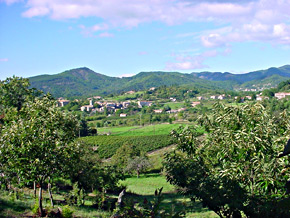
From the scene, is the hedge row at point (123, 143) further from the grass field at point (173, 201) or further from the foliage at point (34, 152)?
the foliage at point (34, 152)

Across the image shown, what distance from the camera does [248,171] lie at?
8570 millimetres

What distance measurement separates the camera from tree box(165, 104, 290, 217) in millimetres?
7508

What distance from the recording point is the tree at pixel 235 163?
24.6 ft

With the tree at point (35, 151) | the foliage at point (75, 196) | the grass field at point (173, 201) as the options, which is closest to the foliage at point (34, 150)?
the tree at point (35, 151)

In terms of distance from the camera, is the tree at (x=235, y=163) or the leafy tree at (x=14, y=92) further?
the leafy tree at (x=14, y=92)

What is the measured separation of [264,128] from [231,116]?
1.17m

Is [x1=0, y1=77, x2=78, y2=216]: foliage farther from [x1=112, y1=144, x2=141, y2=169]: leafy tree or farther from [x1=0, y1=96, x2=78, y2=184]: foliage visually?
[x1=112, y1=144, x2=141, y2=169]: leafy tree

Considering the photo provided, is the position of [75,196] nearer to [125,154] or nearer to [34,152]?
[34,152]

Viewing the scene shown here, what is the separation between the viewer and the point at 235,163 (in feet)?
27.5

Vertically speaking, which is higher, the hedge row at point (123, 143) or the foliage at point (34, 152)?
the foliage at point (34, 152)

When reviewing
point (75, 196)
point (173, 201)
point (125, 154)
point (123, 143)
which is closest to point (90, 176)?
point (75, 196)

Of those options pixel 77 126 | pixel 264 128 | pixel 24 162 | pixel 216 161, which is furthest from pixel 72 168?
pixel 264 128

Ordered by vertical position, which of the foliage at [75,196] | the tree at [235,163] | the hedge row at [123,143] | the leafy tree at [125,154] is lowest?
the hedge row at [123,143]

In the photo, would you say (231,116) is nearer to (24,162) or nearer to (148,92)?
A: (24,162)
